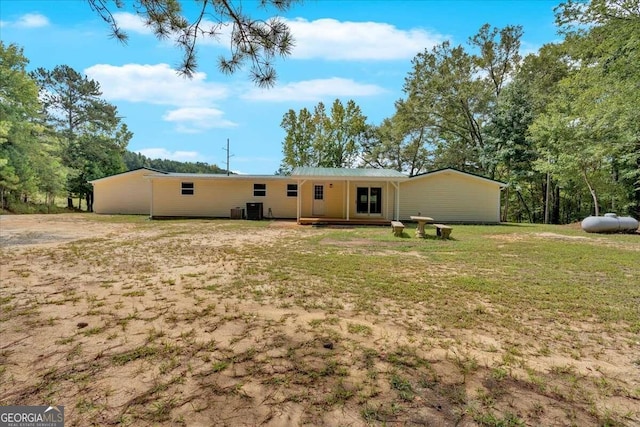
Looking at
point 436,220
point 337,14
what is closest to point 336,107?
point 436,220

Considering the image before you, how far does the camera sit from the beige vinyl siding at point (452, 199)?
16.8 meters

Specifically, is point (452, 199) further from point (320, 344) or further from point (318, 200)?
point (320, 344)

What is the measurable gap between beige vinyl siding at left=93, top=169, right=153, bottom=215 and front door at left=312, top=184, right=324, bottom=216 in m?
11.0

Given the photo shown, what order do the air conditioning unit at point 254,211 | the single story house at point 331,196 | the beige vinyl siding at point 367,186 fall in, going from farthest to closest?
the air conditioning unit at point 254,211 < the single story house at point 331,196 < the beige vinyl siding at point 367,186

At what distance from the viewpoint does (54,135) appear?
78.8 ft

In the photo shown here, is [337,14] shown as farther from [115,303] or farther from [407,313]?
[115,303]

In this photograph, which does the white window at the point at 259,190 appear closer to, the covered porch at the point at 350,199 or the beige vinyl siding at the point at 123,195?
the covered porch at the point at 350,199

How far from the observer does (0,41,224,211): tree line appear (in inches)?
656

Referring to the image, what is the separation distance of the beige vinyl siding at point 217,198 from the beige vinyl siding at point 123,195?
10.1 feet

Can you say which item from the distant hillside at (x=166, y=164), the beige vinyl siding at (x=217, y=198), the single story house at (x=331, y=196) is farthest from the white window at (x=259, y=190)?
the distant hillside at (x=166, y=164)

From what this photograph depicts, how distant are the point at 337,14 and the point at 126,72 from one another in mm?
2652

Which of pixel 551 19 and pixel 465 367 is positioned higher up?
pixel 551 19

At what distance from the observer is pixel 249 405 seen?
1889mm

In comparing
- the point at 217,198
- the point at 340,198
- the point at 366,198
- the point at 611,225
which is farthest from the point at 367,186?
the point at 611,225
